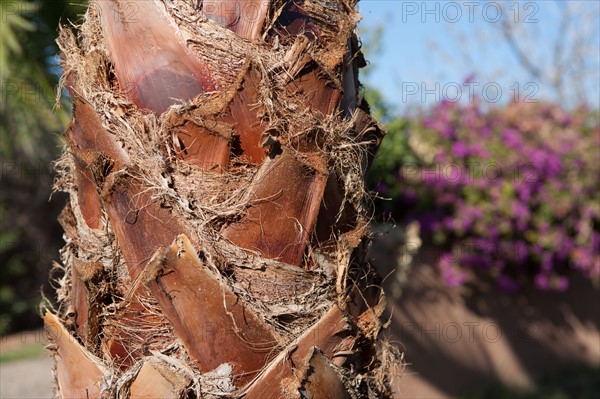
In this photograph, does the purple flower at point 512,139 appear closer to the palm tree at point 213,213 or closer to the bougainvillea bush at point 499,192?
the bougainvillea bush at point 499,192

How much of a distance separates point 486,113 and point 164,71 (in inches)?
266

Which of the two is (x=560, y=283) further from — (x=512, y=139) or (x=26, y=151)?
(x=26, y=151)

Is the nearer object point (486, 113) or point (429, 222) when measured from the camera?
point (429, 222)

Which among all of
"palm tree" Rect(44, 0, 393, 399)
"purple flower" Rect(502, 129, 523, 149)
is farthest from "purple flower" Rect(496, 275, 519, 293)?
"palm tree" Rect(44, 0, 393, 399)

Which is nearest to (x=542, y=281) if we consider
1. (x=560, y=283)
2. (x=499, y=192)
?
(x=560, y=283)

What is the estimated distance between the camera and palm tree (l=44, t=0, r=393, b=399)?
1.37 meters

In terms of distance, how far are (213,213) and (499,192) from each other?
243 inches

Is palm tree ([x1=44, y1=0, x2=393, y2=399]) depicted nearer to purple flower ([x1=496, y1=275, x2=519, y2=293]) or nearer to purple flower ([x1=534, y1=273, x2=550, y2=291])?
purple flower ([x1=496, y1=275, x2=519, y2=293])

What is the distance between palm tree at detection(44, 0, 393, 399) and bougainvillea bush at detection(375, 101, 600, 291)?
496 centimetres

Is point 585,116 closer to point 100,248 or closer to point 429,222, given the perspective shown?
point 429,222

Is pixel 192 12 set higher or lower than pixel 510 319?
higher

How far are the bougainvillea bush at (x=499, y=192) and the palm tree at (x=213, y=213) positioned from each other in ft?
16.3

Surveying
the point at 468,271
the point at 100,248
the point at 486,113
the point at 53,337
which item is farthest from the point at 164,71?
the point at 486,113

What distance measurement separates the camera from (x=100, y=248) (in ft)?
5.07
